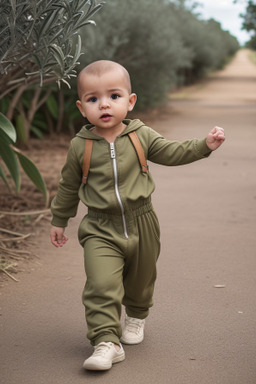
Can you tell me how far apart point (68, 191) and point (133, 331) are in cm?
80

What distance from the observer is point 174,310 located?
12.7 ft

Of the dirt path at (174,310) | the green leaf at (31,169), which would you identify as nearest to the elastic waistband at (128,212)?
the dirt path at (174,310)

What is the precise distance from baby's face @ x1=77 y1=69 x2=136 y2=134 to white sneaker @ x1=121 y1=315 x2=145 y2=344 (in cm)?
103

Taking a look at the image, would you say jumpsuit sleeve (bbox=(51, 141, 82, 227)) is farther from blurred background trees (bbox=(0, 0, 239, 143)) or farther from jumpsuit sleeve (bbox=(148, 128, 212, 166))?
blurred background trees (bbox=(0, 0, 239, 143))

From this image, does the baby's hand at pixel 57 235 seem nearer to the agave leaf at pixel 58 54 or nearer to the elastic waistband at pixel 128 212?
the elastic waistband at pixel 128 212

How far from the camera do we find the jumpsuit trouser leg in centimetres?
307

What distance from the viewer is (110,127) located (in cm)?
320

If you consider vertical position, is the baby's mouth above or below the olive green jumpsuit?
above

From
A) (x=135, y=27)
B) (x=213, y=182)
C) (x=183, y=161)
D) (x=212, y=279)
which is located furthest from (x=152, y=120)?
(x=183, y=161)

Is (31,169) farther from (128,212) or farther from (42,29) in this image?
(128,212)

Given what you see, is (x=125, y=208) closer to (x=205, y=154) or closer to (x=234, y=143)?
(x=205, y=154)

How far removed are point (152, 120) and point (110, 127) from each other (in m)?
12.8

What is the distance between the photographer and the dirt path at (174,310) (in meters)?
3.06

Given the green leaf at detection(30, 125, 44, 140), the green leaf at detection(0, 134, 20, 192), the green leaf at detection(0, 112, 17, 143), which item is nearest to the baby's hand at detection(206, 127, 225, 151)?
the green leaf at detection(0, 112, 17, 143)
